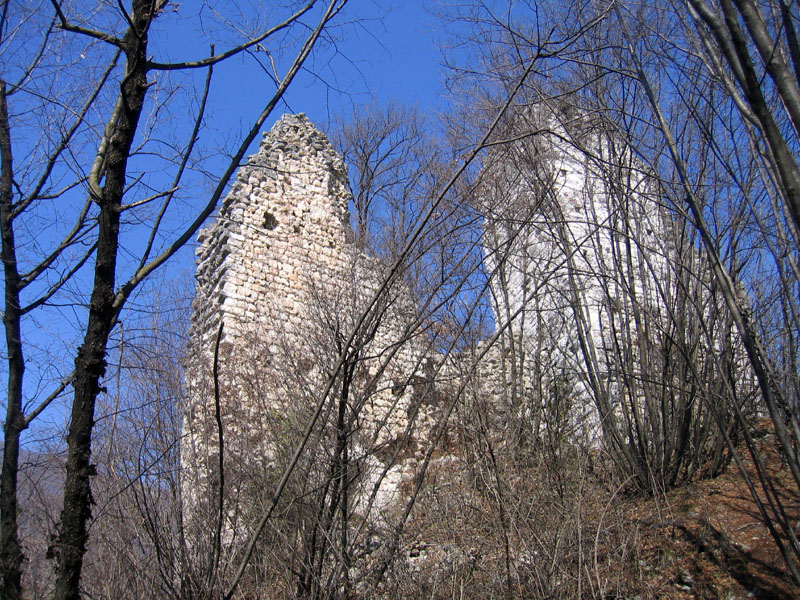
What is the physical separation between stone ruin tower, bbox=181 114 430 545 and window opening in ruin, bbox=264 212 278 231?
0.01 metres

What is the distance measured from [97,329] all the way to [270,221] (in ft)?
21.7

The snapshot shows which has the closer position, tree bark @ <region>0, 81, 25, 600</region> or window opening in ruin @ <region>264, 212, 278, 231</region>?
tree bark @ <region>0, 81, 25, 600</region>

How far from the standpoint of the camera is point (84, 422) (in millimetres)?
2549

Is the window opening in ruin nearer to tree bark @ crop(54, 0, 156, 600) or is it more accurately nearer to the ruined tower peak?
the ruined tower peak

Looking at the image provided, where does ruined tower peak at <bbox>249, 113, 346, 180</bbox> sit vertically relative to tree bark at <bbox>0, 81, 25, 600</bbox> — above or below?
above

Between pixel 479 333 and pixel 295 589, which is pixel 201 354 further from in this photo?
pixel 295 589

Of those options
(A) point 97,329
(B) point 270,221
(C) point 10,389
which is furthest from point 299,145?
(A) point 97,329

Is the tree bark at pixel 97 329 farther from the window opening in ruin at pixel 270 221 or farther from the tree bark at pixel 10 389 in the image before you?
the window opening in ruin at pixel 270 221

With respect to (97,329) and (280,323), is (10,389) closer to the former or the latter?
(97,329)

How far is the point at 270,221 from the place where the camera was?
916 centimetres

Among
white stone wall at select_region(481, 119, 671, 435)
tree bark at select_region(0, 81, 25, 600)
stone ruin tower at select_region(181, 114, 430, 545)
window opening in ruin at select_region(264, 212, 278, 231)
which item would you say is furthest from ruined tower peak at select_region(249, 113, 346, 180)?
tree bark at select_region(0, 81, 25, 600)

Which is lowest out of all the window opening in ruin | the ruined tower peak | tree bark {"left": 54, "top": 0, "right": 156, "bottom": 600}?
tree bark {"left": 54, "top": 0, "right": 156, "bottom": 600}

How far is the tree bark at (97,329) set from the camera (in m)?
2.45

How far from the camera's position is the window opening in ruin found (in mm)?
9117
